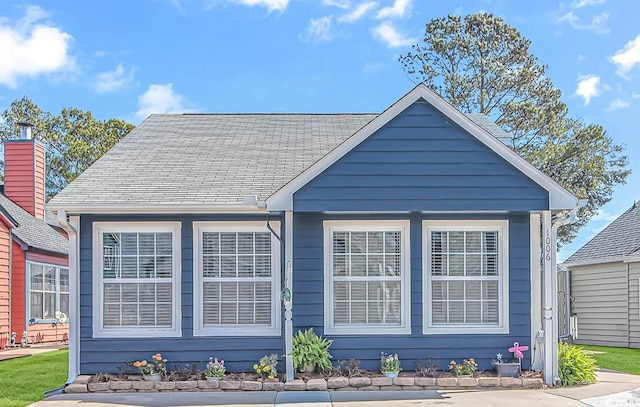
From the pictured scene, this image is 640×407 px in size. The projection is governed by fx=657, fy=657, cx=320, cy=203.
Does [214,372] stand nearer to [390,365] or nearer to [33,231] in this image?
[390,365]

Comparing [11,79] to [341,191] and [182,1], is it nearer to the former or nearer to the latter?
[182,1]

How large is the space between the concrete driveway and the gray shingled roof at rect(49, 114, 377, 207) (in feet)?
9.10

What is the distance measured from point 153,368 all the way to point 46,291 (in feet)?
35.5

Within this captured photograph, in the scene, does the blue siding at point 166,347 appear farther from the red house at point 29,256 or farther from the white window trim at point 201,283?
the red house at point 29,256

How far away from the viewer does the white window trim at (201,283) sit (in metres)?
10.1

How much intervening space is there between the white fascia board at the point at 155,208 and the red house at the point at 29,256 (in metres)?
6.41

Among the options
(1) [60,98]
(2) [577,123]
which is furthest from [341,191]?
(1) [60,98]

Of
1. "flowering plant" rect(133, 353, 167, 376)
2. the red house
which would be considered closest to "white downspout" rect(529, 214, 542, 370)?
"flowering plant" rect(133, 353, 167, 376)

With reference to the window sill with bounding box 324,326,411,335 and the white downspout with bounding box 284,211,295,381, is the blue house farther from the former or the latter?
the white downspout with bounding box 284,211,295,381

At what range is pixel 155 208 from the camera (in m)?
9.80

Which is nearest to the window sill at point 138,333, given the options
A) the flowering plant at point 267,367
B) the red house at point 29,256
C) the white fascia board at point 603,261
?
the flowering plant at point 267,367

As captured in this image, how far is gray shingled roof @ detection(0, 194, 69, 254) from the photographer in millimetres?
17859

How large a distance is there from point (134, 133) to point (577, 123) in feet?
61.0

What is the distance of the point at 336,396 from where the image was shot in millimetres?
8820
